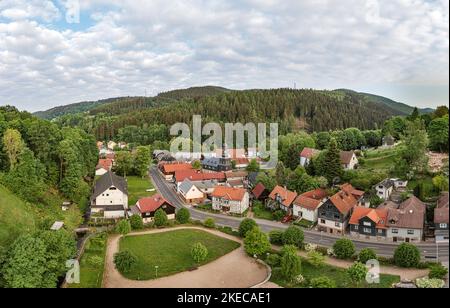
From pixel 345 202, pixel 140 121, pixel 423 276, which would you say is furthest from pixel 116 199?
pixel 140 121

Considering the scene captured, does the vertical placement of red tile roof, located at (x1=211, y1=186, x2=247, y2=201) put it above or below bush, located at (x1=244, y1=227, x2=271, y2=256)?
above

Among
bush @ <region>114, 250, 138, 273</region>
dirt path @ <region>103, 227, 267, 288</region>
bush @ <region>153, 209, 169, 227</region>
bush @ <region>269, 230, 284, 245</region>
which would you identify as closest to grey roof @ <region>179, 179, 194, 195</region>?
bush @ <region>153, 209, 169, 227</region>

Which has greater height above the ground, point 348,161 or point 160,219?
point 348,161

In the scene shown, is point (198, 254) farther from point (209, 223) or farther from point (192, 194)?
point (192, 194)

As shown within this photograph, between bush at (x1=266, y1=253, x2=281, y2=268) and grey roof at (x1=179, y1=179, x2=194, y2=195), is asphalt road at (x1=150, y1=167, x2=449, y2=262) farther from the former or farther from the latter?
bush at (x1=266, y1=253, x2=281, y2=268)

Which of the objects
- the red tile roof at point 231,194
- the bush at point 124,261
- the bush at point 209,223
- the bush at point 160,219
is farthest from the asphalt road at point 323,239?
the bush at point 124,261

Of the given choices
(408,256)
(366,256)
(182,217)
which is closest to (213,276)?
(366,256)
